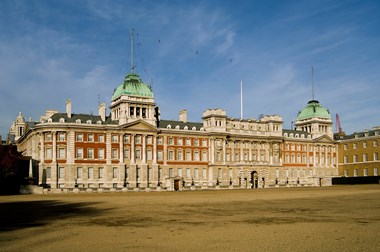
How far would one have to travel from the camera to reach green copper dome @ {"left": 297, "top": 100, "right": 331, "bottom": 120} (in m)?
122

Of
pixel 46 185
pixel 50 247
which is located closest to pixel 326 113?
pixel 46 185

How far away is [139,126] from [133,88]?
28.3 feet

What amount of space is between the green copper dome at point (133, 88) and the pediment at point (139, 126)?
647 centimetres

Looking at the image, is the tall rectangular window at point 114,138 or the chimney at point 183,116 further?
the chimney at point 183,116

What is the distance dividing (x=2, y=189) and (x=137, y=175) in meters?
26.7

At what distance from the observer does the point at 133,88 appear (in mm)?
91812

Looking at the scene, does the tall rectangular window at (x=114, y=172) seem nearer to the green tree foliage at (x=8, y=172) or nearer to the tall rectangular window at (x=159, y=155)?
the tall rectangular window at (x=159, y=155)

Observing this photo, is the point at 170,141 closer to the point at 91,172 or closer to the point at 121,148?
the point at 121,148

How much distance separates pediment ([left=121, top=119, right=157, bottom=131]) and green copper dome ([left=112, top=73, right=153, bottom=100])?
255 inches

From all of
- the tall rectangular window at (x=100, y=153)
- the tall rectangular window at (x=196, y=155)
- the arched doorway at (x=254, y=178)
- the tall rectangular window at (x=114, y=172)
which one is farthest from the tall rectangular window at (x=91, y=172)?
the arched doorway at (x=254, y=178)

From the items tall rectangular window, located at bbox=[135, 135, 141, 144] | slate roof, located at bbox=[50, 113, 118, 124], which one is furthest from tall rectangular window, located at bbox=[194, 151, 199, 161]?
slate roof, located at bbox=[50, 113, 118, 124]

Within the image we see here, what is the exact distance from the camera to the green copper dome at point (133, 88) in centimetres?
9119

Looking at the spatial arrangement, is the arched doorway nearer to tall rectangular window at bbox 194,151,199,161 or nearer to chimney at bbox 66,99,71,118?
tall rectangular window at bbox 194,151,199,161

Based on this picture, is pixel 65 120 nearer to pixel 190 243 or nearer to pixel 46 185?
pixel 46 185
